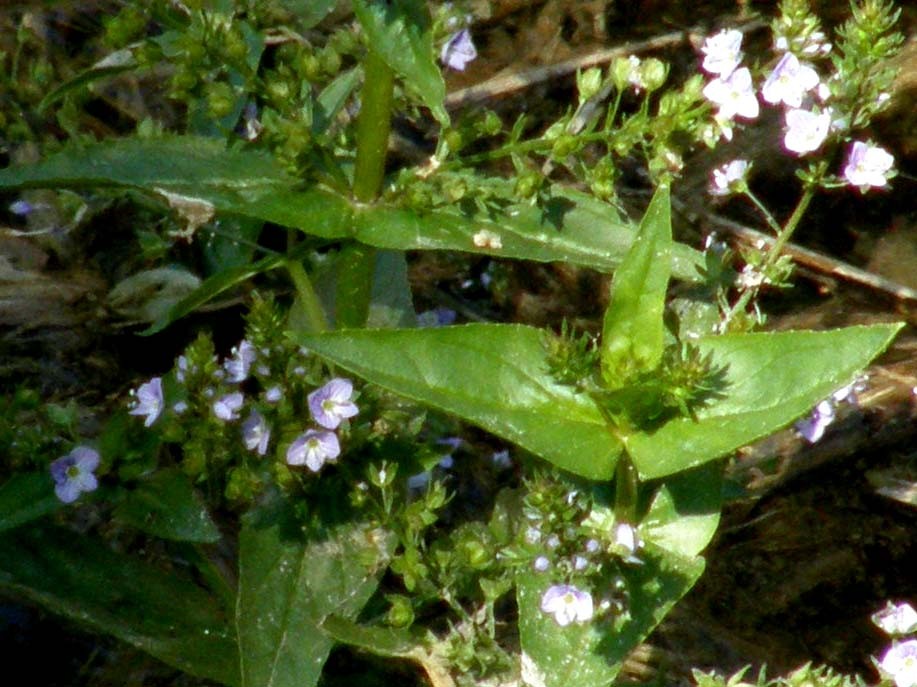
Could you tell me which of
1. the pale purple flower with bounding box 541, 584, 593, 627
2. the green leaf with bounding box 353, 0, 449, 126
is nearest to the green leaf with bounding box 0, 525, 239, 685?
the pale purple flower with bounding box 541, 584, 593, 627

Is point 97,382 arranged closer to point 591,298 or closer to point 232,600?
Answer: point 232,600

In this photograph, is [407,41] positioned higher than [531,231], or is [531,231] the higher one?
[407,41]

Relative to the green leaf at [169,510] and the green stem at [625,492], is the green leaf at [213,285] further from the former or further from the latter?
the green stem at [625,492]

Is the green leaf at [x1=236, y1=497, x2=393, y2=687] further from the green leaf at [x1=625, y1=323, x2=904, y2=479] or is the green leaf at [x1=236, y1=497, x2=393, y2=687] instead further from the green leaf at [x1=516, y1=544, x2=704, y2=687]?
the green leaf at [x1=625, y1=323, x2=904, y2=479]

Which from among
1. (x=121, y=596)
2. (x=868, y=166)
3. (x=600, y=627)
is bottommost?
(x=121, y=596)

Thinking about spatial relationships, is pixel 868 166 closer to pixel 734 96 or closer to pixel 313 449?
pixel 734 96

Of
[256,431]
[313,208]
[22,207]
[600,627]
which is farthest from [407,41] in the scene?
[22,207]

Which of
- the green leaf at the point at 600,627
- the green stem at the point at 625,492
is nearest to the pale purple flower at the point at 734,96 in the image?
the green stem at the point at 625,492
